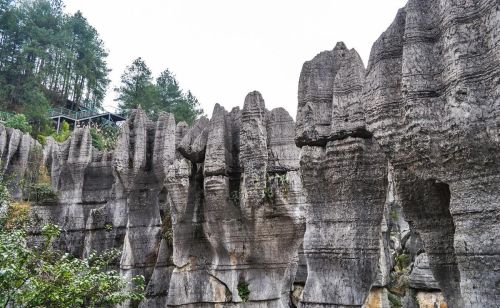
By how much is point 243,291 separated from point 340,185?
3737mm

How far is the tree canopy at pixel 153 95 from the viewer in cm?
3306

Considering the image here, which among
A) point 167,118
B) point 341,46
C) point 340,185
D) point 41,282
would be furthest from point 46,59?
point 340,185

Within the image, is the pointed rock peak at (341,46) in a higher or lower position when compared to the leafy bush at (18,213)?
higher

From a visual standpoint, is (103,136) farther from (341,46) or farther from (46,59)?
(341,46)

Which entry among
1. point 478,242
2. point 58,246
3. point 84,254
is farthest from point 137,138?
point 478,242

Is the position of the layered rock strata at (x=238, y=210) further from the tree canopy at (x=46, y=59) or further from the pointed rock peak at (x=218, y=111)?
the tree canopy at (x=46, y=59)

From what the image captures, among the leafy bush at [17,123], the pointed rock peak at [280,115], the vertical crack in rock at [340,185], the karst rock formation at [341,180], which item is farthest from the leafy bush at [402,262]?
the leafy bush at [17,123]

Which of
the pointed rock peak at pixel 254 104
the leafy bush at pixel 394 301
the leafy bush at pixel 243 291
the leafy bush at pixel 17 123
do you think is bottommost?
the leafy bush at pixel 394 301

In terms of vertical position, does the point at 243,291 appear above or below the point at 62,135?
below

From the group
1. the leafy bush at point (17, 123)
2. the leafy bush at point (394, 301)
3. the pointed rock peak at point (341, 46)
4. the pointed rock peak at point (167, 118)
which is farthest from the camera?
the leafy bush at point (17, 123)

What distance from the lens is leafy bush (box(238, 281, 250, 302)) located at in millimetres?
8117

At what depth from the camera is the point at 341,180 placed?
5418 millimetres

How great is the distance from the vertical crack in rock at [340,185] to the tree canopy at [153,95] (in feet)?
88.3

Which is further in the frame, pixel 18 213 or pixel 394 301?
pixel 18 213
